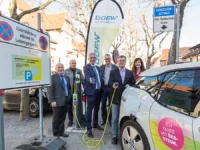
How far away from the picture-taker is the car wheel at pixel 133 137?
8.79 ft

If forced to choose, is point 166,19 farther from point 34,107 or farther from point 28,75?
point 34,107

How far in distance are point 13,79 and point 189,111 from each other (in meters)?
2.35

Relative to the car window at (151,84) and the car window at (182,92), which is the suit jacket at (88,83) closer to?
the car window at (151,84)

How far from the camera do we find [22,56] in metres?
2.77

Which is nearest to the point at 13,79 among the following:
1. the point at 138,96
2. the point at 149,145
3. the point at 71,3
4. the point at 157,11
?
the point at 138,96

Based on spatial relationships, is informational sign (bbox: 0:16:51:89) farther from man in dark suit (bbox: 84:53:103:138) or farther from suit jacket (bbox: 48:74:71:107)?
man in dark suit (bbox: 84:53:103:138)

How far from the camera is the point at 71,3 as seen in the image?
13.5m

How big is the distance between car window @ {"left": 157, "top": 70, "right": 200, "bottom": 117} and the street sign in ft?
6.73

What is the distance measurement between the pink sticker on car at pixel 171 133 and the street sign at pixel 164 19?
2596mm

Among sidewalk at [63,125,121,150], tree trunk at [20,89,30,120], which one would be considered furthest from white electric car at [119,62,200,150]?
tree trunk at [20,89,30,120]

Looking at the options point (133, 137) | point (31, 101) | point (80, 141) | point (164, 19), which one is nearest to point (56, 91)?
point (80, 141)

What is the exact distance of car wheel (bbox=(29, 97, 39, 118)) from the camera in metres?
5.97

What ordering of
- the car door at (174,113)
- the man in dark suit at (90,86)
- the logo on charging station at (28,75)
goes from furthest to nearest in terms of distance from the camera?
1. the man in dark suit at (90,86)
2. the logo on charging station at (28,75)
3. the car door at (174,113)

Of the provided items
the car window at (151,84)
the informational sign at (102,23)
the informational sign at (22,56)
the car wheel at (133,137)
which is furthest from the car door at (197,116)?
the informational sign at (102,23)
